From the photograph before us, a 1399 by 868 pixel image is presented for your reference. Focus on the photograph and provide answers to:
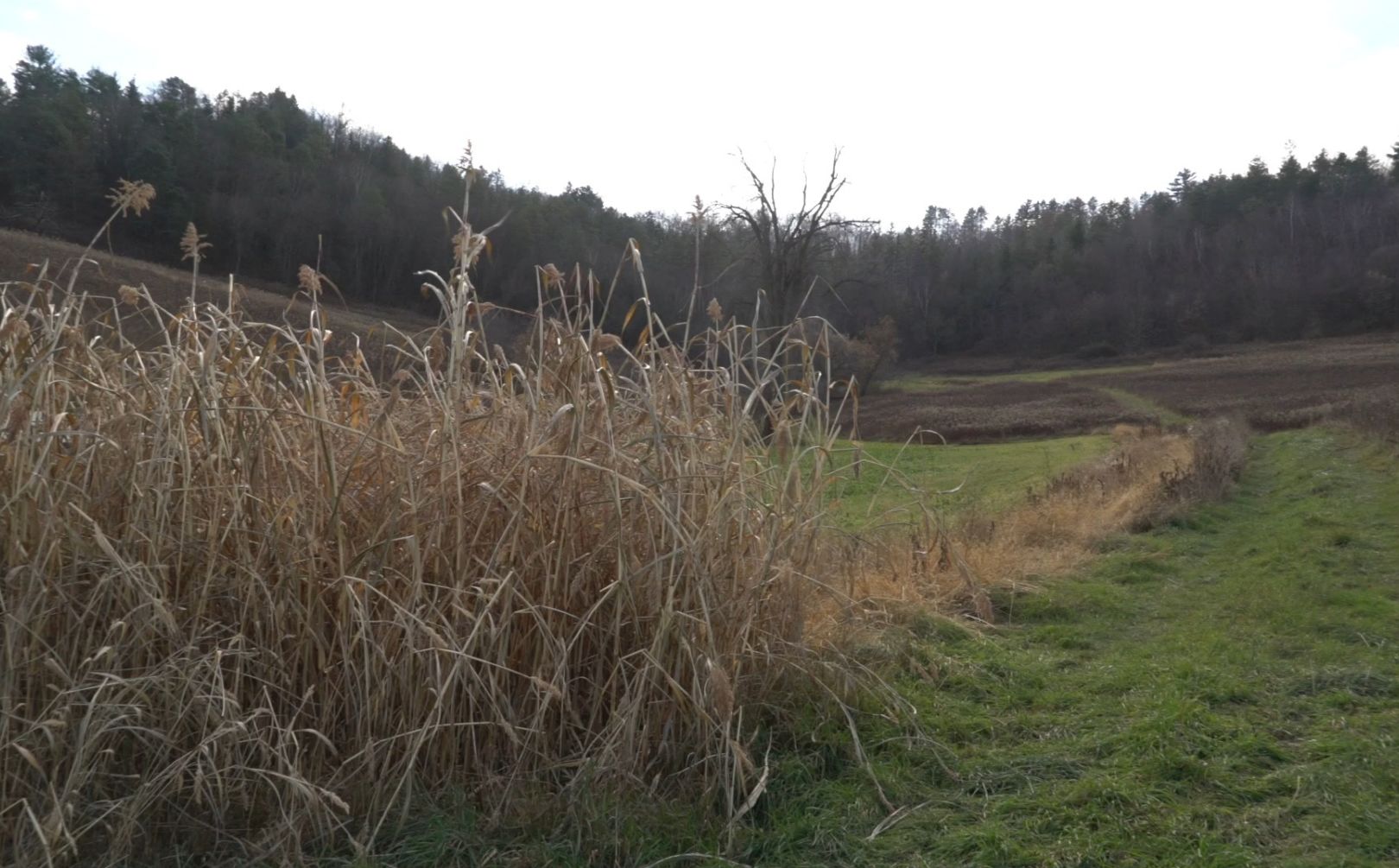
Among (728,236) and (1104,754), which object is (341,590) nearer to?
(1104,754)

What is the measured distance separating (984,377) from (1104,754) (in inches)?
2223

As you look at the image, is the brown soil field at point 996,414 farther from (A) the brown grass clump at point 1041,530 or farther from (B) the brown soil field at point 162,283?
(B) the brown soil field at point 162,283

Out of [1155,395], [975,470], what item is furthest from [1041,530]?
[1155,395]

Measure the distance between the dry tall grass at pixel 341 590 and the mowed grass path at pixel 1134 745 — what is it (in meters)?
0.42

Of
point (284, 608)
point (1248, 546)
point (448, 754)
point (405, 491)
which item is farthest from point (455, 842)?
point (1248, 546)

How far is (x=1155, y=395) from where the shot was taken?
37.4m

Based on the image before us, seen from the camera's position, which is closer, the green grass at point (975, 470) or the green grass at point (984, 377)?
the green grass at point (975, 470)

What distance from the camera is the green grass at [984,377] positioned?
5000cm

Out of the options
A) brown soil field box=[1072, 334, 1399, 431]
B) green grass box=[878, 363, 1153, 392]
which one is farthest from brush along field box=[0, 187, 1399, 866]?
green grass box=[878, 363, 1153, 392]

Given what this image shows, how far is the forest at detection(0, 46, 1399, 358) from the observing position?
16.8m

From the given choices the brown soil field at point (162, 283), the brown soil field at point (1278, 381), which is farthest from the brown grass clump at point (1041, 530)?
the brown soil field at point (1278, 381)

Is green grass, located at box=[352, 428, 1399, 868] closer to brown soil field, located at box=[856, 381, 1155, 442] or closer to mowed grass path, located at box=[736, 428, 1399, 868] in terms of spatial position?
mowed grass path, located at box=[736, 428, 1399, 868]

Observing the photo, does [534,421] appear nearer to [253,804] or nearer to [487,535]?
[487,535]

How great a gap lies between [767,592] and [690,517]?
0.47 m
